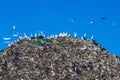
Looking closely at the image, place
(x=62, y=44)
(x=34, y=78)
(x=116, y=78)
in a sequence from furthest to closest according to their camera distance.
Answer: (x=62, y=44) → (x=116, y=78) → (x=34, y=78)

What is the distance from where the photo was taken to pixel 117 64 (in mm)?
20188

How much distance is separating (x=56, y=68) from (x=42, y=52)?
1.36 metres

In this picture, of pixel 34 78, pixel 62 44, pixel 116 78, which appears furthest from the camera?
pixel 62 44

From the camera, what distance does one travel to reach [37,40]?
20406 millimetres

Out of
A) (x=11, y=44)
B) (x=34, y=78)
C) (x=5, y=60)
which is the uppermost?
(x=11, y=44)

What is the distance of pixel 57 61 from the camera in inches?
720

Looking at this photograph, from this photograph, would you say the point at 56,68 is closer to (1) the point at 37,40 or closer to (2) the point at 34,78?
(2) the point at 34,78

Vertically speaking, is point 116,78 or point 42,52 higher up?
point 42,52

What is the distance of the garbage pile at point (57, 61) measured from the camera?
17.6 meters

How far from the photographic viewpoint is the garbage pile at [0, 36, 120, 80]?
17625 mm

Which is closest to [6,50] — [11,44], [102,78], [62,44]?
[11,44]

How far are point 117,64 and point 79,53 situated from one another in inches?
76.5

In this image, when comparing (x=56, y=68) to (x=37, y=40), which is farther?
(x=37, y=40)

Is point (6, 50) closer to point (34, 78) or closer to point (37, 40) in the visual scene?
point (37, 40)
